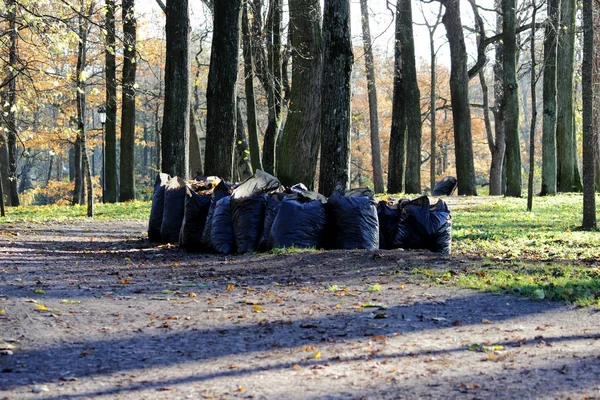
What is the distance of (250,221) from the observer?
9320 millimetres

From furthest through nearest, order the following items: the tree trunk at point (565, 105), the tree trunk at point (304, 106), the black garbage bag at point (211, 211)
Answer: the tree trunk at point (565, 105)
the tree trunk at point (304, 106)
the black garbage bag at point (211, 211)

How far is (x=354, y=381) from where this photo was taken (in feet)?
12.0

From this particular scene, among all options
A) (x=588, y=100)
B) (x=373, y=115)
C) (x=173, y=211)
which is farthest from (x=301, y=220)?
(x=373, y=115)

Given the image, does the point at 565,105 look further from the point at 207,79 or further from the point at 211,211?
the point at 211,211

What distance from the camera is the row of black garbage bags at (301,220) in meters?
8.75

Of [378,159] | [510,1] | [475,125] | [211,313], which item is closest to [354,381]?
[211,313]

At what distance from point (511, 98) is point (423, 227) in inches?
510

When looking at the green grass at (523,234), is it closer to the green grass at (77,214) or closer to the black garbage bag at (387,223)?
the black garbage bag at (387,223)

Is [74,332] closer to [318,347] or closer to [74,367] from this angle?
[74,367]

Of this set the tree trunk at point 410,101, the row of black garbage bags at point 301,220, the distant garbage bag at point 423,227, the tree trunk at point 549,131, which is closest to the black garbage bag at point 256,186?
the row of black garbage bags at point 301,220

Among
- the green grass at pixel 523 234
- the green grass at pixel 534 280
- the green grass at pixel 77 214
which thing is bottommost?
the green grass at pixel 534 280

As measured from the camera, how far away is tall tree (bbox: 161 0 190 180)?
1432 cm

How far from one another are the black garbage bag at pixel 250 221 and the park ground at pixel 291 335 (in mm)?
1380

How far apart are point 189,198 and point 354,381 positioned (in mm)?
6886
